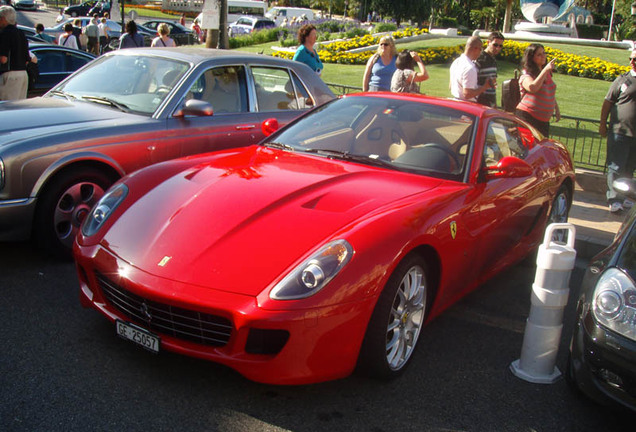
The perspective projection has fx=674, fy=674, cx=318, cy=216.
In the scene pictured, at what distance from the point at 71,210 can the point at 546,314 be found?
137 inches

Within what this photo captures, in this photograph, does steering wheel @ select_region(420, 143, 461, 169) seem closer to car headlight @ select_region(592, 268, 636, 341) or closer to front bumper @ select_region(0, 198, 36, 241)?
car headlight @ select_region(592, 268, 636, 341)

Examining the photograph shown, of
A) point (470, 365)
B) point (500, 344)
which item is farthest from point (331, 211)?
point (500, 344)

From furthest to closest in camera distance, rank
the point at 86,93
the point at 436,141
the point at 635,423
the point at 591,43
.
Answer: the point at 591,43
the point at 86,93
the point at 436,141
the point at 635,423

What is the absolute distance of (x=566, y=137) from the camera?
32.2 feet

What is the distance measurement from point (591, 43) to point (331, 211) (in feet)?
98.6

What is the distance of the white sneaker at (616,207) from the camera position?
7.81 meters

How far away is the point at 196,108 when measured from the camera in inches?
222

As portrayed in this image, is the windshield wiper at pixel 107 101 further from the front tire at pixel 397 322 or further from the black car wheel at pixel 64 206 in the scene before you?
the front tire at pixel 397 322

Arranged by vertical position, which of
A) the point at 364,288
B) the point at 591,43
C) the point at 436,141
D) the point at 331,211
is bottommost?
the point at 364,288

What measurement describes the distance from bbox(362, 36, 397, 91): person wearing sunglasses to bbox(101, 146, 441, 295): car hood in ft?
16.2

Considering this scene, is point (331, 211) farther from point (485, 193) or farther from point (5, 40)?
point (5, 40)

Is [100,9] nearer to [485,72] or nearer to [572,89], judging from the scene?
[572,89]

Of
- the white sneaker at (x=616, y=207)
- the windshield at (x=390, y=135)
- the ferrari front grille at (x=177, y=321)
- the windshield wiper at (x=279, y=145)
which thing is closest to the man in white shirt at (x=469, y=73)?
the white sneaker at (x=616, y=207)

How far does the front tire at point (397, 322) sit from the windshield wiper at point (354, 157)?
3.15 ft
